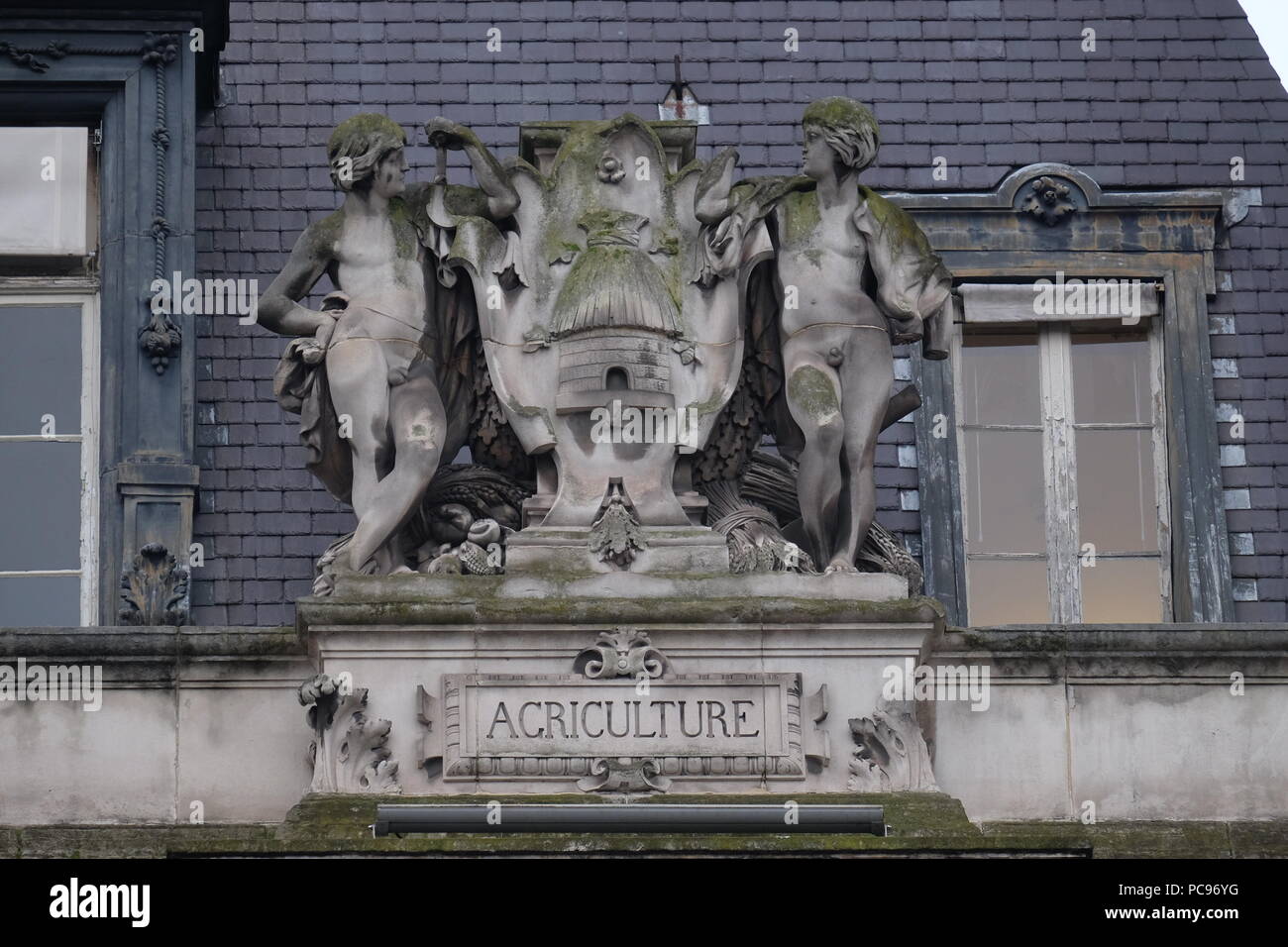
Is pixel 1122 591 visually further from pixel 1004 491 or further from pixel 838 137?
pixel 838 137

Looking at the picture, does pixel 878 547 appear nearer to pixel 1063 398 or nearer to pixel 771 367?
pixel 771 367

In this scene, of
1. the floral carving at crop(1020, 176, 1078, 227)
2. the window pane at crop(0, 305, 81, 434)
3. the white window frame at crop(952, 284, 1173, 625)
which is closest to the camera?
the window pane at crop(0, 305, 81, 434)

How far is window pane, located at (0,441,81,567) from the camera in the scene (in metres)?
22.4

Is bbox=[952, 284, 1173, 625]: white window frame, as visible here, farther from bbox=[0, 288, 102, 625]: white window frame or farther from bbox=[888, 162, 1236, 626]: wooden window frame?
bbox=[0, 288, 102, 625]: white window frame

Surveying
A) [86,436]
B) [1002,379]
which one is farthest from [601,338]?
[1002,379]

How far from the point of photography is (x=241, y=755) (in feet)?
64.6

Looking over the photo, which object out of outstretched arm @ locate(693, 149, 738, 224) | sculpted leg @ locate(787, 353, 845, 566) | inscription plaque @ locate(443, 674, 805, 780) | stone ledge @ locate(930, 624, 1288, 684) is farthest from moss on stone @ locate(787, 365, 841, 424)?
inscription plaque @ locate(443, 674, 805, 780)

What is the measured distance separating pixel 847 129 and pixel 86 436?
5.07 m

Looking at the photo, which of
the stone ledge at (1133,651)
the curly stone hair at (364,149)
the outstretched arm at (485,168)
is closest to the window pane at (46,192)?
the curly stone hair at (364,149)

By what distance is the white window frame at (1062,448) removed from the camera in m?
23.0

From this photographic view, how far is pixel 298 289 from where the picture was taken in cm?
2014

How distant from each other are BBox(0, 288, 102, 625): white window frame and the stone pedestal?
134 inches

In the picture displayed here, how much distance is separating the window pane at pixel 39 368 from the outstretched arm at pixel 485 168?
3675 millimetres
